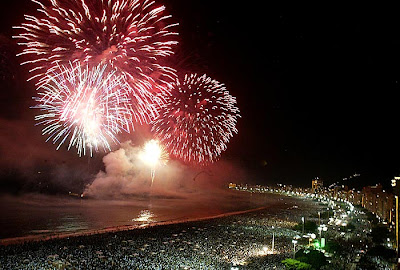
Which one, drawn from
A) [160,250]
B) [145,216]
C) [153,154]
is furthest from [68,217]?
[153,154]

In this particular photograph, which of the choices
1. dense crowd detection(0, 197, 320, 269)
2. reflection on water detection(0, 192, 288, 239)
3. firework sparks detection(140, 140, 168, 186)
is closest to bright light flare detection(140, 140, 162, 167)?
firework sparks detection(140, 140, 168, 186)

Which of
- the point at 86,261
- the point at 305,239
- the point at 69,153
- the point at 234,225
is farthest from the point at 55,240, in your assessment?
the point at 69,153

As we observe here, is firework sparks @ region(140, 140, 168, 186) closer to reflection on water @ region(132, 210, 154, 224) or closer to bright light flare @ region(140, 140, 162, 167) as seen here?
bright light flare @ region(140, 140, 162, 167)

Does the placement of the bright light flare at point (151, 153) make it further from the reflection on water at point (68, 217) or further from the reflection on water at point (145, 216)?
the reflection on water at point (145, 216)

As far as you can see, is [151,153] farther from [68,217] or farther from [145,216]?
[68,217]

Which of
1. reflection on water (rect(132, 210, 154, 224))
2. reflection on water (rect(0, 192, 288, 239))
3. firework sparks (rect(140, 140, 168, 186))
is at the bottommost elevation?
reflection on water (rect(0, 192, 288, 239))

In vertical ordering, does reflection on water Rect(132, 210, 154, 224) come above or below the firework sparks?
below

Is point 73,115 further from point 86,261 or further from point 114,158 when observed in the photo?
point 114,158
